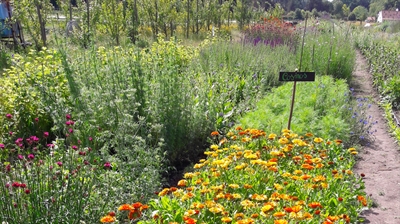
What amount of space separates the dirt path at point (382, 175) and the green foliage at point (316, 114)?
0.26 meters

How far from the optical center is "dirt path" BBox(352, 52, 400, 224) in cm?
337

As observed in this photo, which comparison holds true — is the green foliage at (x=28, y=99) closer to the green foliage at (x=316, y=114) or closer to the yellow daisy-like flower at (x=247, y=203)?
the green foliage at (x=316, y=114)

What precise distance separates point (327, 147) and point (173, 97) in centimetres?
181

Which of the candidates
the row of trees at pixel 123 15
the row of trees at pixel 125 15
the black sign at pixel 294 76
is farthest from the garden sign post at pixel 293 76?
the row of trees at pixel 123 15

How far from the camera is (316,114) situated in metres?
4.84

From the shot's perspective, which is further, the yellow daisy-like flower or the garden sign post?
the garden sign post

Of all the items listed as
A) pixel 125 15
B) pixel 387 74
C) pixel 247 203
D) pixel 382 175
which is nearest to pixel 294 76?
pixel 382 175

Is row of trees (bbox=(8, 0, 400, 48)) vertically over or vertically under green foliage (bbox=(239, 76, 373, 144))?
over

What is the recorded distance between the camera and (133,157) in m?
3.34

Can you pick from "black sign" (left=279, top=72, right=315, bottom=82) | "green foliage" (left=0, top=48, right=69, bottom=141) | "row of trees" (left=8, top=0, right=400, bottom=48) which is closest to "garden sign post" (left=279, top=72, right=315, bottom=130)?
"black sign" (left=279, top=72, right=315, bottom=82)

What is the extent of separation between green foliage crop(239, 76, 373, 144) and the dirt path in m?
0.26

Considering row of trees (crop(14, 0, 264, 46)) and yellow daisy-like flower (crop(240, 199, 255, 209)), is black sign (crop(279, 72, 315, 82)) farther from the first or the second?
row of trees (crop(14, 0, 264, 46))

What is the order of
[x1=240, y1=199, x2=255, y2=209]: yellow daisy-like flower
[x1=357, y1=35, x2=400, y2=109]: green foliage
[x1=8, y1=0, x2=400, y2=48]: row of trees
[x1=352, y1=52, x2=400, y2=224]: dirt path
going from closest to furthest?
1. [x1=240, y1=199, x2=255, y2=209]: yellow daisy-like flower
2. [x1=352, y1=52, x2=400, y2=224]: dirt path
3. [x1=357, y1=35, x2=400, y2=109]: green foliage
4. [x1=8, y1=0, x2=400, y2=48]: row of trees

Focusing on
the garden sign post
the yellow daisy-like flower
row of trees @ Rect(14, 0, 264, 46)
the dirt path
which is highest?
row of trees @ Rect(14, 0, 264, 46)
